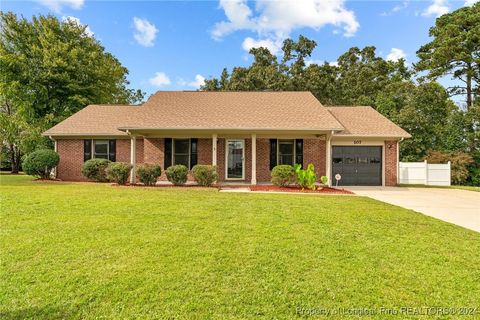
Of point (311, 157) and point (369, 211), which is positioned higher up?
point (311, 157)

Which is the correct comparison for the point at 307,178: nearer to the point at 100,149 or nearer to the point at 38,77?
the point at 100,149

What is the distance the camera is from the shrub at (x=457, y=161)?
1972 centimetres

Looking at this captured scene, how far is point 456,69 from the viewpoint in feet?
84.1

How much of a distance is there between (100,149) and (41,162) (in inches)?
109

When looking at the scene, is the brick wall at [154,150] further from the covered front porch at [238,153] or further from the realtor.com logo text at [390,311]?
the realtor.com logo text at [390,311]

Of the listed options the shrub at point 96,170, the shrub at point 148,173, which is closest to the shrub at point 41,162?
the shrub at point 96,170

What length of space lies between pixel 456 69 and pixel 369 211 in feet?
86.6

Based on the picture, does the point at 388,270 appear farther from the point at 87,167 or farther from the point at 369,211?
the point at 87,167

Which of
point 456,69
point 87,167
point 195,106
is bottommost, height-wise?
point 87,167

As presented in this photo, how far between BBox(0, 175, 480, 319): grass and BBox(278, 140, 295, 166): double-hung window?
8572 millimetres

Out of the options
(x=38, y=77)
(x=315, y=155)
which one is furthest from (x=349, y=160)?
(x=38, y=77)

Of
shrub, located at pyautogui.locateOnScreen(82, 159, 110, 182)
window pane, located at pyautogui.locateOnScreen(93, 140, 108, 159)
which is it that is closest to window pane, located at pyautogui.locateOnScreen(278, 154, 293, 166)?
shrub, located at pyautogui.locateOnScreen(82, 159, 110, 182)

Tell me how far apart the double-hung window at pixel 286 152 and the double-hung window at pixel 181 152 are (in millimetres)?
4964

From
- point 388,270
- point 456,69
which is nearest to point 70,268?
point 388,270
